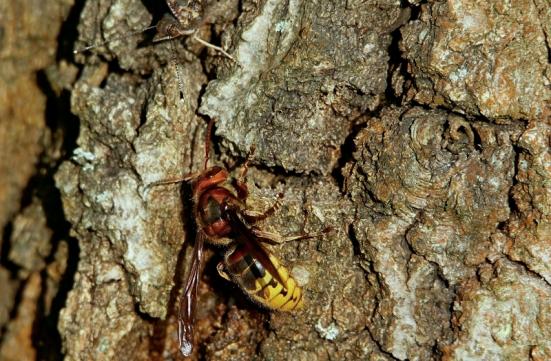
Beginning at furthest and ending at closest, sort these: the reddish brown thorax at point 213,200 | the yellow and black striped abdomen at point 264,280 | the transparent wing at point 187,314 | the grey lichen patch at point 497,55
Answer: the reddish brown thorax at point 213,200 < the transparent wing at point 187,314 < the yellow and black striped abdomen at point 264,280 < the grey lichen patch at point 497,55

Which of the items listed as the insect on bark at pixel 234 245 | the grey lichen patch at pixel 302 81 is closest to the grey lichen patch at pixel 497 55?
the grey lichen patch at pixel 302 81

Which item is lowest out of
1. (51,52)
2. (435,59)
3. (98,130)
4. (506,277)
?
(506,277)

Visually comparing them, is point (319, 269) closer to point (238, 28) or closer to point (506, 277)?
point (506, 277)

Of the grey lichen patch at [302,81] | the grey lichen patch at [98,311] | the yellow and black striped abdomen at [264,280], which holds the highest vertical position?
the grey lichen patch at [302,81]

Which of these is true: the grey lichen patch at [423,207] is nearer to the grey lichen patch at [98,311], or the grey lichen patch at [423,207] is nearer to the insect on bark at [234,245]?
the insect on bark at [234,245]

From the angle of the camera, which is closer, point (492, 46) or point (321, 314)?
point (492, 46)

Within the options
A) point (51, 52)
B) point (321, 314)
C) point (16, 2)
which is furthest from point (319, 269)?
point (16, 2)

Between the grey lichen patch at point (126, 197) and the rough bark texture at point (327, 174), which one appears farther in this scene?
the grey lichen patch at point (126, 197)

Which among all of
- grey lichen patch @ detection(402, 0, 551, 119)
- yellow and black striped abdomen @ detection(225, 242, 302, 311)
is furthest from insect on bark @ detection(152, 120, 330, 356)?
grey lichen patch @ detection(402, 0, 551, 119)
